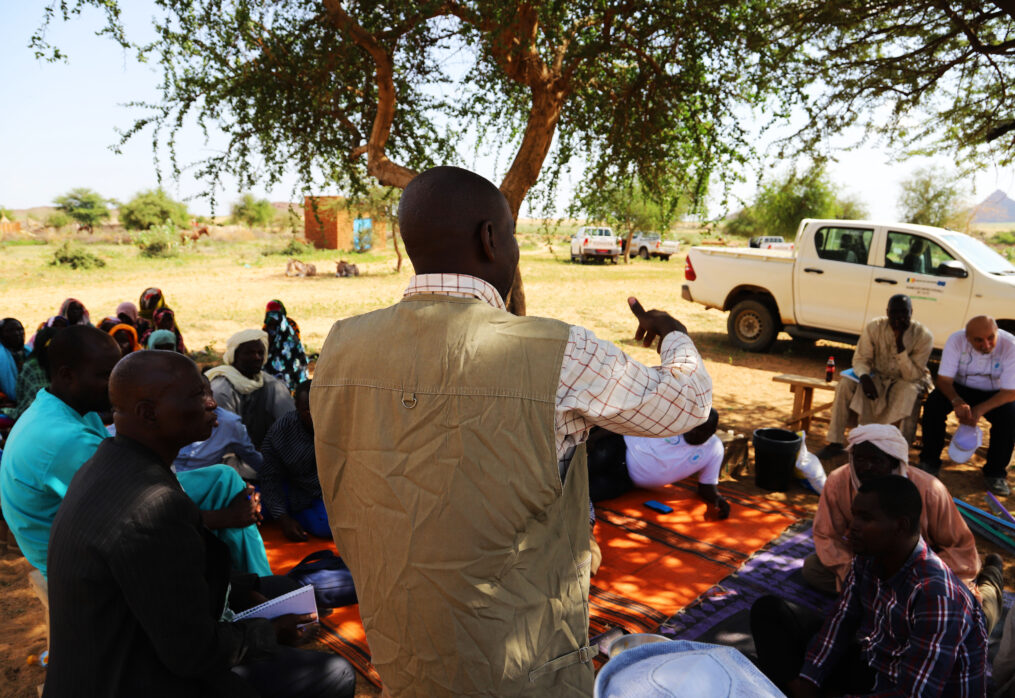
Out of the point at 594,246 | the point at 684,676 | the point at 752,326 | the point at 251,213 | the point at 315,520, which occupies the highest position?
the point at 251,213

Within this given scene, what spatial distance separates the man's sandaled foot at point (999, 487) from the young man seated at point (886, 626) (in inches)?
141

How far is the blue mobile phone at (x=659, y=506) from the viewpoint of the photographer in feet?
16.2

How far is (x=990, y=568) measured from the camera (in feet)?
11.3

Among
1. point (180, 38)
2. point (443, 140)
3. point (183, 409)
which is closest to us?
point (183, 409)

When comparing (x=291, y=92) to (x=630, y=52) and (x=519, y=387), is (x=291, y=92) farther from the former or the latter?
(x=519, y=387)

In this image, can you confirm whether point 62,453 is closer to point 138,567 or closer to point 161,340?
point 138,567

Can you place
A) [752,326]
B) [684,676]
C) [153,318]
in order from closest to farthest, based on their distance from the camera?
[684,676]
[153,318]
[752,326]

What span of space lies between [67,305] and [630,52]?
248 inches

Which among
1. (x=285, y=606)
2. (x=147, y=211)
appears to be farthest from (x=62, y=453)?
(x=147, y=211)

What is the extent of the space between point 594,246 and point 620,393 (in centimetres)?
2929

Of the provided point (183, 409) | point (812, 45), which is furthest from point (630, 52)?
point (183, 409)

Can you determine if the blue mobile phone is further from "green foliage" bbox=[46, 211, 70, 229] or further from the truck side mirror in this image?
"green foliage" bbox=[46, 211, 70, 229]

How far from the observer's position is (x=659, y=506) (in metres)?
4.97

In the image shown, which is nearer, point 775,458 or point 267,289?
point 775,458
